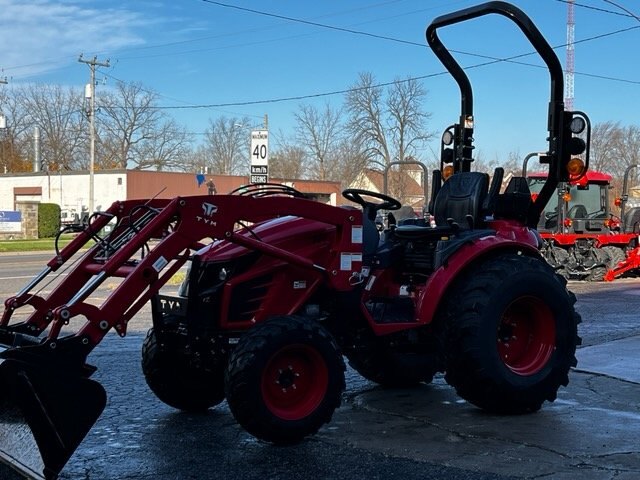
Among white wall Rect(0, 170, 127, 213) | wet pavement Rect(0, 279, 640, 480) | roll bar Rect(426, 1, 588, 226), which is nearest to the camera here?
wet pavement Rect(0, 279, 640, 480)

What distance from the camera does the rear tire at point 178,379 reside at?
18.9 ft

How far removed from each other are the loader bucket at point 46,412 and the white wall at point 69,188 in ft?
137

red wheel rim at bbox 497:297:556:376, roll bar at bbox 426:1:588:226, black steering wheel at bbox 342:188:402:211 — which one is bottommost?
red wheel rim at bbox 497:297:556:376

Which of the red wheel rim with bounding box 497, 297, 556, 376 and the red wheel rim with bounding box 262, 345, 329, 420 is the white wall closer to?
the red wheel rim with bounding box 497, 297, 556, 376

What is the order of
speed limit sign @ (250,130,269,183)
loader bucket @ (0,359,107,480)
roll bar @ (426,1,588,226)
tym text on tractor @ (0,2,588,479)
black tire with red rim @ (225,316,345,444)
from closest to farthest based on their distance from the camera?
loader bucket @ (0,359,107,480) → tym text on tractor @ (0,2,588,479) → black tire with red rim @ (225,316,345,444) → roll bar @ (426,1,588,226) → speed limit sign @ (250,130,269,183)

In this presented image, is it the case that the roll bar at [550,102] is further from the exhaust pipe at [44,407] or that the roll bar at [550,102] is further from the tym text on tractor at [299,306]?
the exhaust pipe at [44,407]

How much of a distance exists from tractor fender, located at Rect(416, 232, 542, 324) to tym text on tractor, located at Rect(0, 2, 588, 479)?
0.5 inches

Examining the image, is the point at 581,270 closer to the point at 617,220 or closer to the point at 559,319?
the point at 617,220

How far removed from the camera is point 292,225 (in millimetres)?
5617

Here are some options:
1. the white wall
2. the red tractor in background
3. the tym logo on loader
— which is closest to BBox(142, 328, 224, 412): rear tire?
the tym logo on loader

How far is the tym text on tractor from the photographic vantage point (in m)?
4.41

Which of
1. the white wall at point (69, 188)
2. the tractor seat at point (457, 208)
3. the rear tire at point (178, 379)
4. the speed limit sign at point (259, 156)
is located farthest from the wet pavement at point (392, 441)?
the white wall at point (69, 188)

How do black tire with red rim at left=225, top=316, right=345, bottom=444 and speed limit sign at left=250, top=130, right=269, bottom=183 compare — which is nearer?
black tire with red rim at left=225, top=316, right=345, bottom=444

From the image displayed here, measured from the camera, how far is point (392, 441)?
5.18 meters
